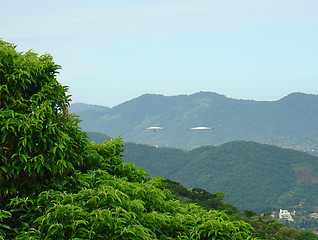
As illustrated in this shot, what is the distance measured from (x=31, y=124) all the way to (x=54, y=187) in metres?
1.18

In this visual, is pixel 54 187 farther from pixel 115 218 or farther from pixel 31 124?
pixel 115 218

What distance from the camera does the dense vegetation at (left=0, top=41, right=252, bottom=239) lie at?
19.1 feet

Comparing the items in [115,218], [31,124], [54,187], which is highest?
[31,124]

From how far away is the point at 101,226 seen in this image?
579 centimetres

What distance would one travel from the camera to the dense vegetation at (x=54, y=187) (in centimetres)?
582

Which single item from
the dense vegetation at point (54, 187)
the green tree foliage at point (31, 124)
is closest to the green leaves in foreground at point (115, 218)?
the dense vegetation at point (54, 187)

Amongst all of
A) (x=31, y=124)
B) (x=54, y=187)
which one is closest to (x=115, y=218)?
(x=54, y=187)

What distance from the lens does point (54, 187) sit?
21.9 ft

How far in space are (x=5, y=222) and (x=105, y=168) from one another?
222 cm

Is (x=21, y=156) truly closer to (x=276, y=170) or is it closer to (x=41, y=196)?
(x=41, y=196)

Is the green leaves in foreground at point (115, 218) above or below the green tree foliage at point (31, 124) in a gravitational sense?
below

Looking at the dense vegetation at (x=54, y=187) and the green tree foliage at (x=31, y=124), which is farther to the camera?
the green tree foliage at (x=31, y=124)

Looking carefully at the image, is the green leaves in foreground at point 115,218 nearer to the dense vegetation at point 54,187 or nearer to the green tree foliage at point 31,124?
the dense vegetation at point 54,187

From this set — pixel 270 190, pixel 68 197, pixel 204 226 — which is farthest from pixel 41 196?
pixel 270 190
